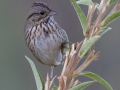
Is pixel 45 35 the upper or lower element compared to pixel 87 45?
lower

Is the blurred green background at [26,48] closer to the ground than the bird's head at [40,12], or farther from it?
closer to the ground

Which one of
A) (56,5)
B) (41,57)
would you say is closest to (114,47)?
(56,5)

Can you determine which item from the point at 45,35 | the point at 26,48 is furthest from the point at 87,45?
the point at 26,48

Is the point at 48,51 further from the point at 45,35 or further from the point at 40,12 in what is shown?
the point at 40,12

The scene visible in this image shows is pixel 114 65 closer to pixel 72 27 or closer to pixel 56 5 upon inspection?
pixel 72 27

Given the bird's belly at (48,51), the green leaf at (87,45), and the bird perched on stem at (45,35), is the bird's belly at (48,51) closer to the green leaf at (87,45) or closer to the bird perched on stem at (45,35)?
the bird perched on stem at (45,35)

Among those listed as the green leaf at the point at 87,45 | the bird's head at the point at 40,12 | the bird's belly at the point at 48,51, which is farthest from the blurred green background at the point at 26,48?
the green leaf at the point at 87,45
